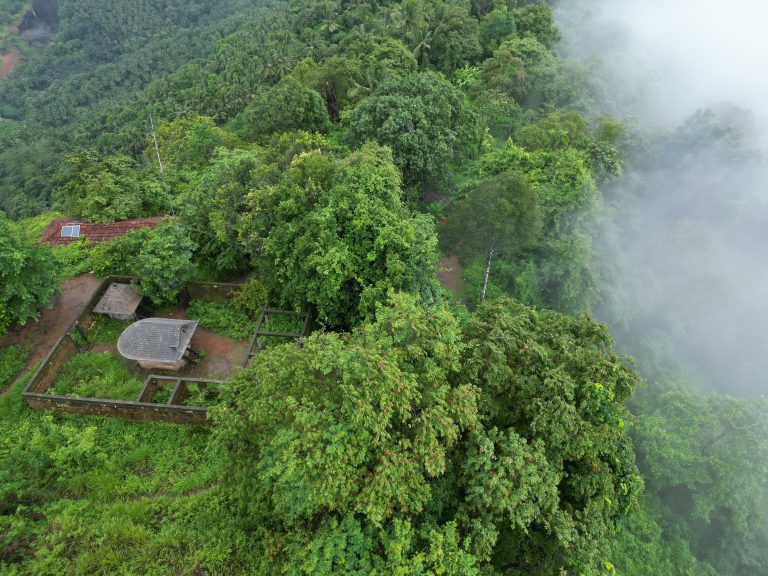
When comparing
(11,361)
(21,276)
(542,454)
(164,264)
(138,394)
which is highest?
(542,454)

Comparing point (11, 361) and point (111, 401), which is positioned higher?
point (111, 401)

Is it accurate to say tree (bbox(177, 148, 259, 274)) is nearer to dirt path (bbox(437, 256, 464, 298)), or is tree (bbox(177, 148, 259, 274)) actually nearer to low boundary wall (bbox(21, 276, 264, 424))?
low boundary wall (bbox(21, 276, 264, 424))

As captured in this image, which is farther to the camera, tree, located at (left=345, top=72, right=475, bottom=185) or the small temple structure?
tree, located at (left=345, top=72, right=475, bottom=185)

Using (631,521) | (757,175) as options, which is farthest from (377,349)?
(757,175)

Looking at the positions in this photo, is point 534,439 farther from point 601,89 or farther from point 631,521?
point 601,89

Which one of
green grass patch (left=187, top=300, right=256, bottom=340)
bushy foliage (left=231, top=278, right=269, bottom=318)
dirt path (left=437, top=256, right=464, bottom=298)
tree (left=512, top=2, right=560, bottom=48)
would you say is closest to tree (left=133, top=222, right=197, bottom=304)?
green grass patch (left=187, top=300, right=256, bottom=340)

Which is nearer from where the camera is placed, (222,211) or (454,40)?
(222,211)

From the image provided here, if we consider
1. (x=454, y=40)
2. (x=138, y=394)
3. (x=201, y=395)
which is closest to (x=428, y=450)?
(x=201, y=395)

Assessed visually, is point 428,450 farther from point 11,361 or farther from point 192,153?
point 192,153

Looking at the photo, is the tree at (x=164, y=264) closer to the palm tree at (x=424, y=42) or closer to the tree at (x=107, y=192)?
the tree at (x=107, y=192)
